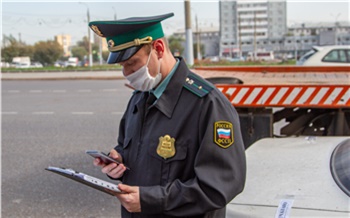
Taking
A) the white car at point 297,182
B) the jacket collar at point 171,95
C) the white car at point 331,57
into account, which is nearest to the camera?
the jacket collar at point 171,95

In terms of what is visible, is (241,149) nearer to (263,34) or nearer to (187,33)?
(187,33)

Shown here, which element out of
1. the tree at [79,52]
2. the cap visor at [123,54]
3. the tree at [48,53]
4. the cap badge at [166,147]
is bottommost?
the tree at [79,52]

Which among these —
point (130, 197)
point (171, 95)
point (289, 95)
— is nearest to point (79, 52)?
point (289, 95)

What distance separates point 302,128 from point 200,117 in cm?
349

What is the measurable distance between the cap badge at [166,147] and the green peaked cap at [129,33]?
→ 0.34 m

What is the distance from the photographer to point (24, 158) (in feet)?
19.5

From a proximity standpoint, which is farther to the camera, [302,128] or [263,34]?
[263,34]

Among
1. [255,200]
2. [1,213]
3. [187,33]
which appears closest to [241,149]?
[255,200]

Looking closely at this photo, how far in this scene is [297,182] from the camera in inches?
91.0

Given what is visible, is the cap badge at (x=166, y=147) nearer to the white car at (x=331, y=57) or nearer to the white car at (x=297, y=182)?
the white car at (x=297, y=182)

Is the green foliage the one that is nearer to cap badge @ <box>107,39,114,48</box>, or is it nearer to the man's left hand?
cap badge @ <box>107,39,114,48</box>

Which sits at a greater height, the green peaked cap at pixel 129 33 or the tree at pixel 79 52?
the green peaked cap at pixel 129 33

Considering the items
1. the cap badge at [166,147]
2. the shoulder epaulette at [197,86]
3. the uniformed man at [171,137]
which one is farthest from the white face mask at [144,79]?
the cap badge at [166,147]

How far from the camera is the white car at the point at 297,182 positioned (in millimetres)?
2023
